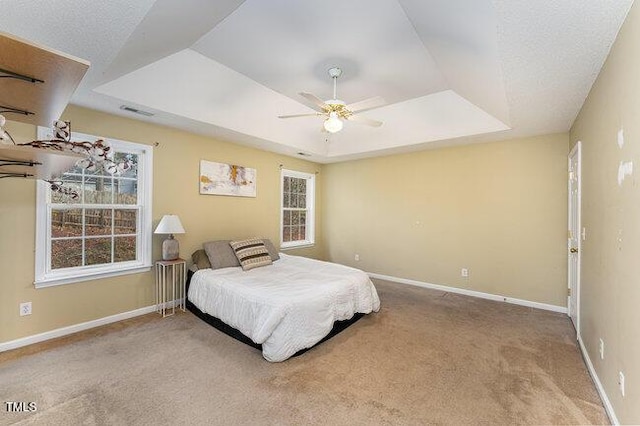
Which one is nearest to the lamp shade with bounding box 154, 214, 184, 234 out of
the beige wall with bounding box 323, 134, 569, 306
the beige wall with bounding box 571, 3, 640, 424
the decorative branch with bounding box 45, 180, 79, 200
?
the decorative branch with bounding box 45, 180, 79, 200

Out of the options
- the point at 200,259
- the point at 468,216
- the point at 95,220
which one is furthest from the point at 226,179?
the point at 468,216

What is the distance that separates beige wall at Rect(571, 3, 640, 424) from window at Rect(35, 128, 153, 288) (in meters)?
3.93

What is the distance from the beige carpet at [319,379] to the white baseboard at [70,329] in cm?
29

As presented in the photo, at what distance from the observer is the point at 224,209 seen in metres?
4.36

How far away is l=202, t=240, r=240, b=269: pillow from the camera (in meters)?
3.72

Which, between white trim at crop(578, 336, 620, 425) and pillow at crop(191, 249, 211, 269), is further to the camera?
pillow at crop(191, 249, 211, 269)

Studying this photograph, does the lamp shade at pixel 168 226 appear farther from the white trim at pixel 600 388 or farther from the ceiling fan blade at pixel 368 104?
the white trim at pixel 600 388

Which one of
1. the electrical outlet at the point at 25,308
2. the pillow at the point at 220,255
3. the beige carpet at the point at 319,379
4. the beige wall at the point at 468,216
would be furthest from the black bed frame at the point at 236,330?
the beige wall at the point at 468,216

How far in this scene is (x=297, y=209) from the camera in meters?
5.81

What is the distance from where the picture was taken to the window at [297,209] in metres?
5.51

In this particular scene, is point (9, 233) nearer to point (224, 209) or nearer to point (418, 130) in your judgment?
point (224, 209)

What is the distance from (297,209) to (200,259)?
2396mm

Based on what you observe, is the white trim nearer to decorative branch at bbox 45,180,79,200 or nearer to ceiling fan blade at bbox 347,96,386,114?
ceiling fan blade at bbox 347,96,386,114

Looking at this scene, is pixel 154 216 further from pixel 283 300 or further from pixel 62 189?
pixel 283 300
